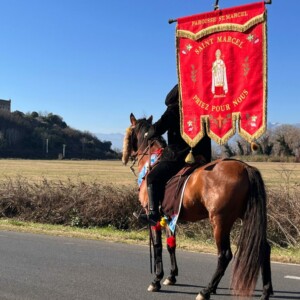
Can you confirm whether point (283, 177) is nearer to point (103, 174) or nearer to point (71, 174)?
point (103, 174)

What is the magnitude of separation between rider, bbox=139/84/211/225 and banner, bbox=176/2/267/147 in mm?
220

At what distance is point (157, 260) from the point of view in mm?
7039

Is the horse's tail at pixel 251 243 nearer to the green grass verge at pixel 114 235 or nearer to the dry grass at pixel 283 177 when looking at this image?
the green grass verge at pixel 114 235

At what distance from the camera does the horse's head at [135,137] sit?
7770 millimetres

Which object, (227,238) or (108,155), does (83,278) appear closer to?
(227,238)

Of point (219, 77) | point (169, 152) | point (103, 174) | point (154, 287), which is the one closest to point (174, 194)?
point (169, 152)

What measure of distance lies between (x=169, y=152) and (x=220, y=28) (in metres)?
1.91

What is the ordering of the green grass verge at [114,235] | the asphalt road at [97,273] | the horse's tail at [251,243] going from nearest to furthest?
the horse's tail at [251,243] < the asphalt road at [97,273] < the green grass verge at [114,235]

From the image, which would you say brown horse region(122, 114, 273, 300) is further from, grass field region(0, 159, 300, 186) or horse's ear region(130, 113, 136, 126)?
grass field region(0, 159, 300, 186)

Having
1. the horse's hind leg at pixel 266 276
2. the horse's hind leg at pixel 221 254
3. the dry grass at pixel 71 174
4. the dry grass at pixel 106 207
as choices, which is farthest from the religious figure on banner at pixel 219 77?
the dry grass at pixel 71 174

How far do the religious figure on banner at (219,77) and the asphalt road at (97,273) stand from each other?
110 inches

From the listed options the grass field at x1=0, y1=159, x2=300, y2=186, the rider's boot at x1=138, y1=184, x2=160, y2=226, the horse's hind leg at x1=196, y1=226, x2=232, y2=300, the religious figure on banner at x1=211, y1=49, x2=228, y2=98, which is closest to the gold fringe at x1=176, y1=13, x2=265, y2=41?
the religious figure on banner at x1=211, y1=49, x2=228, y2=98

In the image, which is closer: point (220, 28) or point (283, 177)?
point (220, 28)

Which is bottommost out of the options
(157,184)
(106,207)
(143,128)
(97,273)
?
(97,273)
